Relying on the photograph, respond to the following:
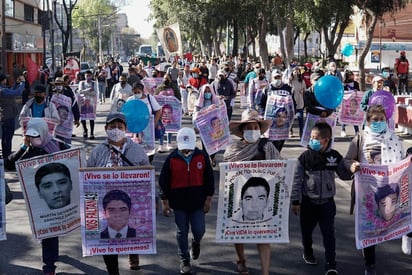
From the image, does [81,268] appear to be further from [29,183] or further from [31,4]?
[31,4]

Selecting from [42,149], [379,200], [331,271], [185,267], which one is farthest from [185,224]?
[379,200]

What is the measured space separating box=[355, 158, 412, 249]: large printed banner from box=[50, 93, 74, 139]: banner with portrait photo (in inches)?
283

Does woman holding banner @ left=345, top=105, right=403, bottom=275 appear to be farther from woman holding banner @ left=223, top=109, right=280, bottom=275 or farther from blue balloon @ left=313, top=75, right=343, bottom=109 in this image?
blue balloon @ left=313, top=75, right=343, bottom=109

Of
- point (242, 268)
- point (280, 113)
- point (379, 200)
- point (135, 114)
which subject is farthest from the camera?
point (280, 113)

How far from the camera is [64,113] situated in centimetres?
1235

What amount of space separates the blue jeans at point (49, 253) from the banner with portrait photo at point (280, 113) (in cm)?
657

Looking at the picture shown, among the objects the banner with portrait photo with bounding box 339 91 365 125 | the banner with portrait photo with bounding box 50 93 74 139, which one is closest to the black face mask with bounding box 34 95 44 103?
the banner with portrait photo with bounding box 50 93 74 139

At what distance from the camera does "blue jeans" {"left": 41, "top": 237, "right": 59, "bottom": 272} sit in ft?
20.9

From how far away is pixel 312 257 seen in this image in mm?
6934

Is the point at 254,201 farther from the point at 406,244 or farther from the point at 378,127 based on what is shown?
the point at 406,244

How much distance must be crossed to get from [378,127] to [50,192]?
10.5 feet

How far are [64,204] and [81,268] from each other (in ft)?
2.84

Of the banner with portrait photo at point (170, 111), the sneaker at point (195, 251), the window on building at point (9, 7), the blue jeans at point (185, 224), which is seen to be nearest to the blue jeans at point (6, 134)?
the banner with portrait photo at point (170, 111)

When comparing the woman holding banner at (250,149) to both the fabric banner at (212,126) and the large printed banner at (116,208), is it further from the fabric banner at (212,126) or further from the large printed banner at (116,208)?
the fabric banner at (212,126)
